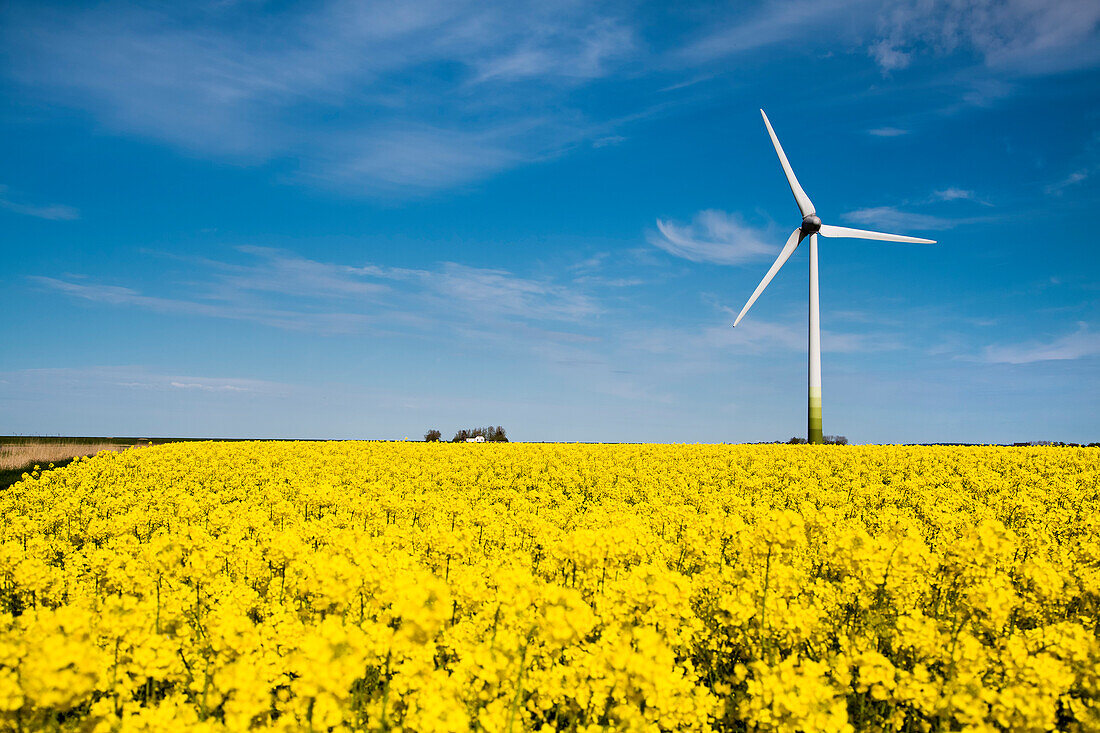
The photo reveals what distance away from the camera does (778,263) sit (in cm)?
4150

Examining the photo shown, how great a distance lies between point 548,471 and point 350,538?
16153mm

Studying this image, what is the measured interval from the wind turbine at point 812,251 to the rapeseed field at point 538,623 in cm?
2851

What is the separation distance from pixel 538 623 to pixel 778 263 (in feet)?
133

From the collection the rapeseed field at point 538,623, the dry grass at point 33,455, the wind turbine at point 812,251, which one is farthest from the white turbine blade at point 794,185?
the dry grass at point 33,455

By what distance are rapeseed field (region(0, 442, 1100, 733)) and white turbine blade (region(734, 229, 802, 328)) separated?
2784 centimetres

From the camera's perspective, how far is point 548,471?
77.4 ft

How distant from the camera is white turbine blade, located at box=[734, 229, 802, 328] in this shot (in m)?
40.7

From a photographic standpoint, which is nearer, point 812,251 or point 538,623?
point 538,623

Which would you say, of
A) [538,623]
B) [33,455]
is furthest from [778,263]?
[33,455]

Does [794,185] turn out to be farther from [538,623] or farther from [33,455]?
[33,455]

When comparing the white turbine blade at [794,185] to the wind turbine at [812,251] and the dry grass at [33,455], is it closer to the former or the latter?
the wind turbine at [812,251]

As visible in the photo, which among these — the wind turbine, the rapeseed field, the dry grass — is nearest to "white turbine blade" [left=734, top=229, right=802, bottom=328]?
the wind turbine

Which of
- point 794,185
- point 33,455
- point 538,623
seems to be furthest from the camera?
point 794,185

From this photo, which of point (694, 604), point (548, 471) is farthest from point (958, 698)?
point (548, 471)
